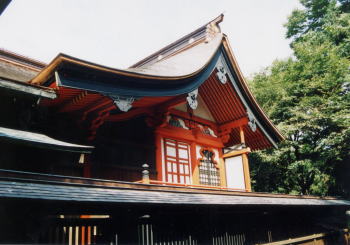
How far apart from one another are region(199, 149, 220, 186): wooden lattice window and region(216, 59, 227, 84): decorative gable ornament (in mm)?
3134

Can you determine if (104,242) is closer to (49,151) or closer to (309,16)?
(49,151)

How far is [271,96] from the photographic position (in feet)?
62.3

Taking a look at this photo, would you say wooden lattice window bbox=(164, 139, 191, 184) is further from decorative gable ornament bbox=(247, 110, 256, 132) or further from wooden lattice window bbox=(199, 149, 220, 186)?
decorative gable ornament bbox=(247, 110, 256, 132)

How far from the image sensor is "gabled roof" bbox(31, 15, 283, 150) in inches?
274

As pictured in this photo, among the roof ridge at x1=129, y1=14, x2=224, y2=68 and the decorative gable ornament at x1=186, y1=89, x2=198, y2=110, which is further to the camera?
the roof ridge at x1=129, y1=14, x2=224, y2=68

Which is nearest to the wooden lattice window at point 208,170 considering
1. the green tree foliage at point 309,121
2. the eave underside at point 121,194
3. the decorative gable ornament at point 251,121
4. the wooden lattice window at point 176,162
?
the wooden lattice window at point 176,162

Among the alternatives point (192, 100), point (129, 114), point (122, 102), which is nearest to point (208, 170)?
point (192, 100)

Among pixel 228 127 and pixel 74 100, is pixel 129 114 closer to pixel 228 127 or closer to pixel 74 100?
pixel 74 100

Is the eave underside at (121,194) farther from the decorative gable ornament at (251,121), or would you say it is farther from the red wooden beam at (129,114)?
the decorative gable ornament at (251,121)

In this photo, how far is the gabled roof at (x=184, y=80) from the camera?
6.95 metres

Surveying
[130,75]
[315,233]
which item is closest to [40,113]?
[130,75]

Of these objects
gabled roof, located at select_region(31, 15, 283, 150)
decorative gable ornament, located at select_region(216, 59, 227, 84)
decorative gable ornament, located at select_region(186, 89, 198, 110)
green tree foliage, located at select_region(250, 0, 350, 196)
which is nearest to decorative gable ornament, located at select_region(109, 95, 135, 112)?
gabled roof, located at select_region(31, 15, 283, 150)

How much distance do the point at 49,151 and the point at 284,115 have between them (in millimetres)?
14637

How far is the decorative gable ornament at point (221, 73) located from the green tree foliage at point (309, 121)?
7.04 meters
